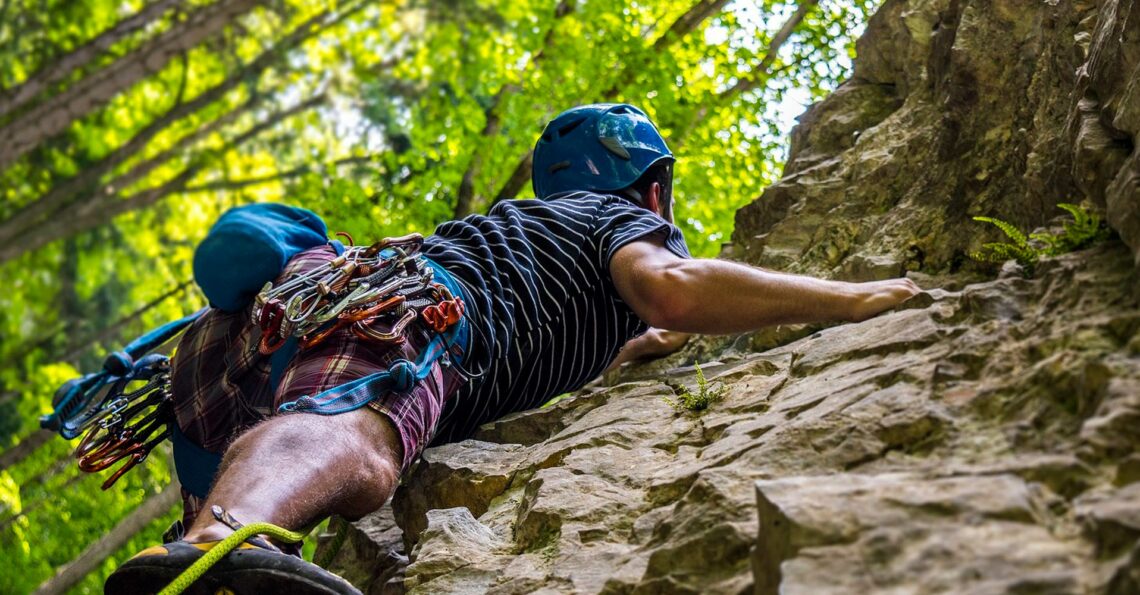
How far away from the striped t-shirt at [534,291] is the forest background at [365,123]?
4308mm

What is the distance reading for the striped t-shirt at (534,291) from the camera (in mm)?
4262

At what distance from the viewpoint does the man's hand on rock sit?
389 cm

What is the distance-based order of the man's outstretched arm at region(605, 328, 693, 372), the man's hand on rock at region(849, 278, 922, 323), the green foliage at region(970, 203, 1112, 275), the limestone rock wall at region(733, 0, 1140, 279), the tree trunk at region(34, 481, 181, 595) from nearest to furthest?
the green foliage at region(970, 203, 1112, 275)
the limestone rock wall at region(733, 0, 1140, 279)
the man's hand on rock at region(849, 278, 922, 323)
the man's outstretched arm at region(605, 328, 693, 372)
the tree trunk at region(34, 481, 181, 595)

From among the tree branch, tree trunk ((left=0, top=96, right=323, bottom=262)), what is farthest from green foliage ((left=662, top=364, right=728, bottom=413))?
tree trunk ((left=0, top=96, right=323, bottom=262))

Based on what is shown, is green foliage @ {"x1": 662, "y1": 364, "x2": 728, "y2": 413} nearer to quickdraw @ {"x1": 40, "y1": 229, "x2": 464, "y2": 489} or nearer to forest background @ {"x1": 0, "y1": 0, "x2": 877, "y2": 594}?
quickdraw @ {"x1": 40, "y1": 229, "x2": 464, "y2": 489}

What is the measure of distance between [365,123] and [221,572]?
15.7m

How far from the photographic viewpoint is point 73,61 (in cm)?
1065

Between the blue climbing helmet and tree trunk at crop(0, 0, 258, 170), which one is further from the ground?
tree trunk at crop(0, 0, 258, 170)

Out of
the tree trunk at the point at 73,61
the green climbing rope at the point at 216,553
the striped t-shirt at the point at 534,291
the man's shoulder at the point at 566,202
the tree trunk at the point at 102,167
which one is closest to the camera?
the green climbing rope at the point at 216,553

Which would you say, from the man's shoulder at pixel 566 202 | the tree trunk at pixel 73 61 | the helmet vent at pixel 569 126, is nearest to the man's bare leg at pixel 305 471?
the man's shoulder at pixel 566 202

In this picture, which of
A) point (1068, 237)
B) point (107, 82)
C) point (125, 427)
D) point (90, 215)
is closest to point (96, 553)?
point (125, 427)

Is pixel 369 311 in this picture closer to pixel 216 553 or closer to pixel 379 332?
pixel 379 332

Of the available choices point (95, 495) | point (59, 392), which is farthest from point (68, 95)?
point (59, 392)

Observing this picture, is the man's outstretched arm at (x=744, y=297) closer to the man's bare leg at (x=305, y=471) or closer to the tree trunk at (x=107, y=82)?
the man's bare leg at (x=305, y=471)
